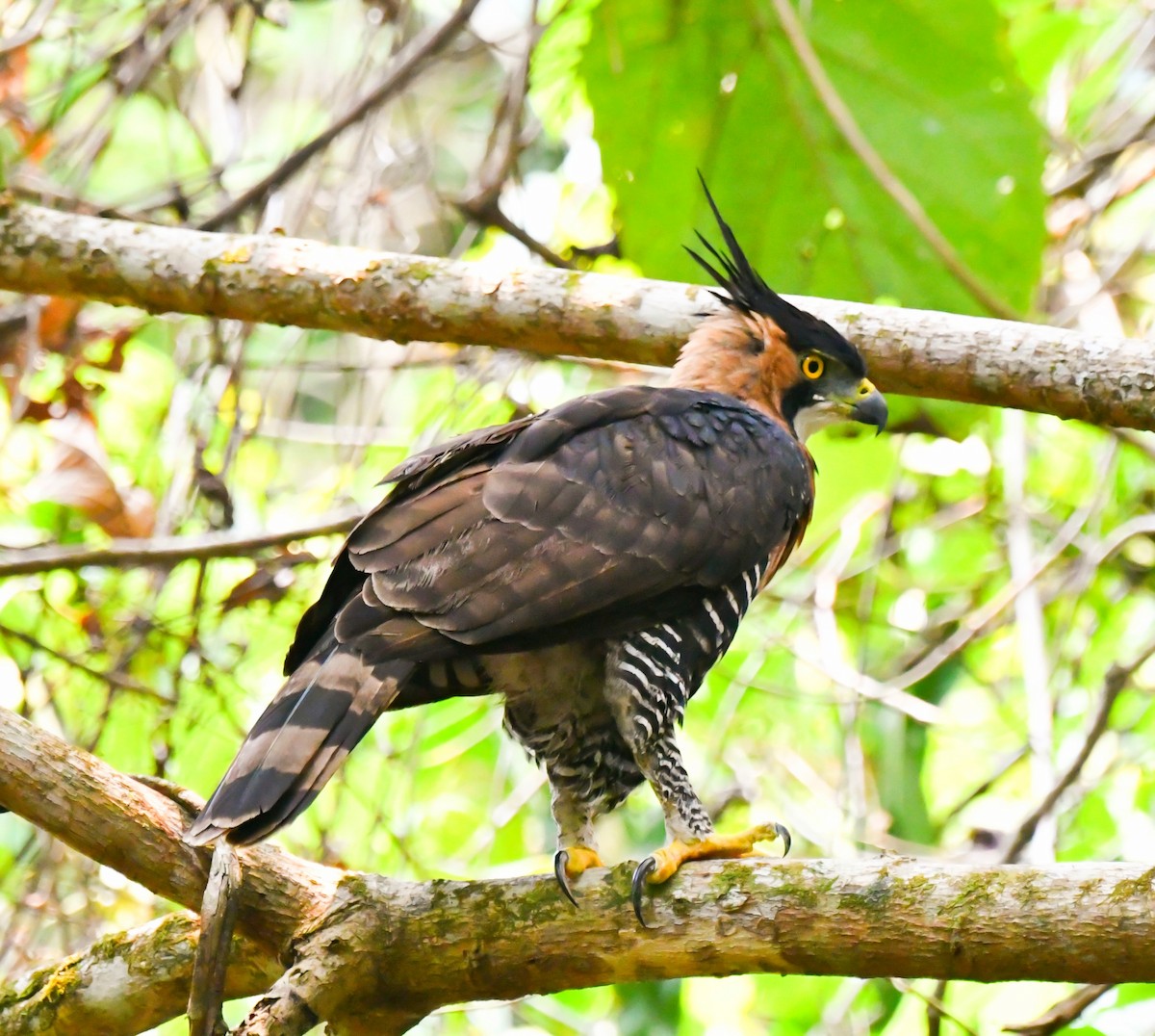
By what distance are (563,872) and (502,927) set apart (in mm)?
224

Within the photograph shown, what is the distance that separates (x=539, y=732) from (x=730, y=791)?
6.11ft

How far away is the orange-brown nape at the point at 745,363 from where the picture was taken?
4.10 m

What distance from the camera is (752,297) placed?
13.3 ft

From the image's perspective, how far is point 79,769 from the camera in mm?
2805

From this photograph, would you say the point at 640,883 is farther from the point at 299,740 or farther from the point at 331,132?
the point at 331,132

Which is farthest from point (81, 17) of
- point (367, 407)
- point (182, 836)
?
point (182, 836)

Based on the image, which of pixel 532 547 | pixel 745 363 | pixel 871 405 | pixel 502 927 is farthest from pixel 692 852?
pixel 745 363

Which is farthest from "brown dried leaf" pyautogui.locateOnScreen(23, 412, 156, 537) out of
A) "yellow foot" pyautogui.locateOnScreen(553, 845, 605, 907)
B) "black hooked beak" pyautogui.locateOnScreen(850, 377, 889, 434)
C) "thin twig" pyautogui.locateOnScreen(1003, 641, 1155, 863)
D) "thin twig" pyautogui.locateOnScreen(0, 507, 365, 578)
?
"thin twig" pyautogui.locateOnScreen(1003, 641, 1155, 863)

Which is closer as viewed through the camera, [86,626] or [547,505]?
[547,505]

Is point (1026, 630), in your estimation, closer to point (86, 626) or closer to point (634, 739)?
point (634, 739)

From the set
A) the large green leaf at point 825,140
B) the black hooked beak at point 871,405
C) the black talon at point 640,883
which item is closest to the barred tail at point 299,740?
the black talon at point 640,883

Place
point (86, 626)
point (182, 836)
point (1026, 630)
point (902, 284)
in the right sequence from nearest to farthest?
point (182, 836)
point (902, 284)
point (86, 626)
point (1026, 630)

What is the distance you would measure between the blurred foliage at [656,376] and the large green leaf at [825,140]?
0.4 inches

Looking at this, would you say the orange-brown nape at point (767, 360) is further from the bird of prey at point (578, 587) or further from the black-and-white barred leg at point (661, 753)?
the black-and-white barred leg at point (661, 753)
